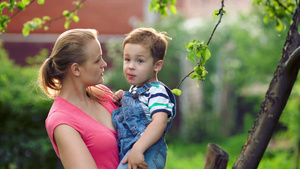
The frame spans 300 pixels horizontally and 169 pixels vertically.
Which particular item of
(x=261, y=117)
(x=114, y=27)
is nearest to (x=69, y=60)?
(x=261, y=117)

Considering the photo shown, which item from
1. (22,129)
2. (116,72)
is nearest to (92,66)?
(22,129)

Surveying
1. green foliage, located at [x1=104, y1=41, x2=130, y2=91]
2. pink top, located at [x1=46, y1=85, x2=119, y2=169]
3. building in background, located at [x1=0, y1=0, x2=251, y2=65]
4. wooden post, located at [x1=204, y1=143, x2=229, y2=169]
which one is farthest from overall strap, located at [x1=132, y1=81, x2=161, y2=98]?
building in background, located at [x1=0, y1=0, x2=251, y2=65]

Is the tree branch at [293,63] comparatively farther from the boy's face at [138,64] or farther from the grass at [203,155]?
the grass at [203,155]

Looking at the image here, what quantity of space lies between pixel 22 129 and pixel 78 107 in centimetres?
398

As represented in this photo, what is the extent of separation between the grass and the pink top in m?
4.09

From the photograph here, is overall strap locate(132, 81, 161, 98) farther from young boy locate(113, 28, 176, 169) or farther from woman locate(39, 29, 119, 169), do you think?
woman locate(39, 29, 119, 169)

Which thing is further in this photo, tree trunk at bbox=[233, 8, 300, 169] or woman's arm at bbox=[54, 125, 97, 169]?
tree trunk at bbox=[233, 8, 300, 169]

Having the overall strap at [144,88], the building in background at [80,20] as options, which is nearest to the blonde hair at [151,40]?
the overall strap at [144,88]

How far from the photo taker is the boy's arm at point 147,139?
216 centimetres

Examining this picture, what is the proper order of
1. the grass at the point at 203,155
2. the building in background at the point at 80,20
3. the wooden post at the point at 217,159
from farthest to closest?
the building in background at the point at 80,20, the grass at the point at 203,155, the wooden post at the point at 217,159

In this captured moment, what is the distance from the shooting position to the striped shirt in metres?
2.25

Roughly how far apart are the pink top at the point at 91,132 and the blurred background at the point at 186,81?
12.8 feet

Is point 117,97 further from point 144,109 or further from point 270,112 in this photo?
point 270,112

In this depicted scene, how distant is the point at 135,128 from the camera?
233 centimetres
